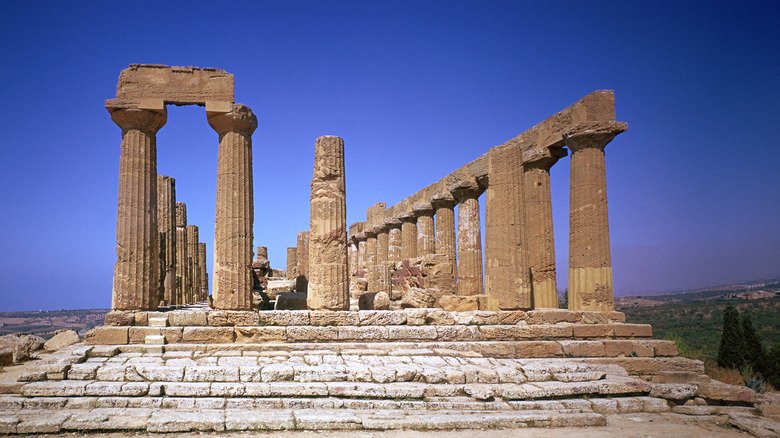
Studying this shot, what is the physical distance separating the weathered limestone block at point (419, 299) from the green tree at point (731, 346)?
46.8ft

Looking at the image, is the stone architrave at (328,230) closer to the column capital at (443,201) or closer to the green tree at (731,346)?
the column capital at (443,201)

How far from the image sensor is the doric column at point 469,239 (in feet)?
59.2

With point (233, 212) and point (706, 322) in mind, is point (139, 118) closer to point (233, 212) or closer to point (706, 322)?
point (233, 212)

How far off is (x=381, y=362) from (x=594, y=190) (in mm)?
7677

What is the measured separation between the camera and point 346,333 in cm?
1184

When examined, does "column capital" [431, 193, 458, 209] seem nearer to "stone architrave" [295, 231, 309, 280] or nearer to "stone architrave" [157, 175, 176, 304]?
"stone architrave" [157, 175, 176, 304]

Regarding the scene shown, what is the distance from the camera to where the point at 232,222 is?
41.7ft

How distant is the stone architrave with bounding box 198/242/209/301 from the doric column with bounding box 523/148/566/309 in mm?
21678

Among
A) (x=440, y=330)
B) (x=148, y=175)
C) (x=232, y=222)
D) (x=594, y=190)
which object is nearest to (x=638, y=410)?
(x=440, y=330)

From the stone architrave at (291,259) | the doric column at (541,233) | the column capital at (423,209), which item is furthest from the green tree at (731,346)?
the stone architrave at (291,259)

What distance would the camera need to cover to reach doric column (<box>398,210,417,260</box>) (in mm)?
24500

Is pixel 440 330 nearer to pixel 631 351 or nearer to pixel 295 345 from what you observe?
pixel 295 345

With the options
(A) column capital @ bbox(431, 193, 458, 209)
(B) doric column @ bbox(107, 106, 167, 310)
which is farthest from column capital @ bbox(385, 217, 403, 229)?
(B) doric column @ bbox(107, 106, 167, 310)

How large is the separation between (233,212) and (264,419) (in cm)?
622
